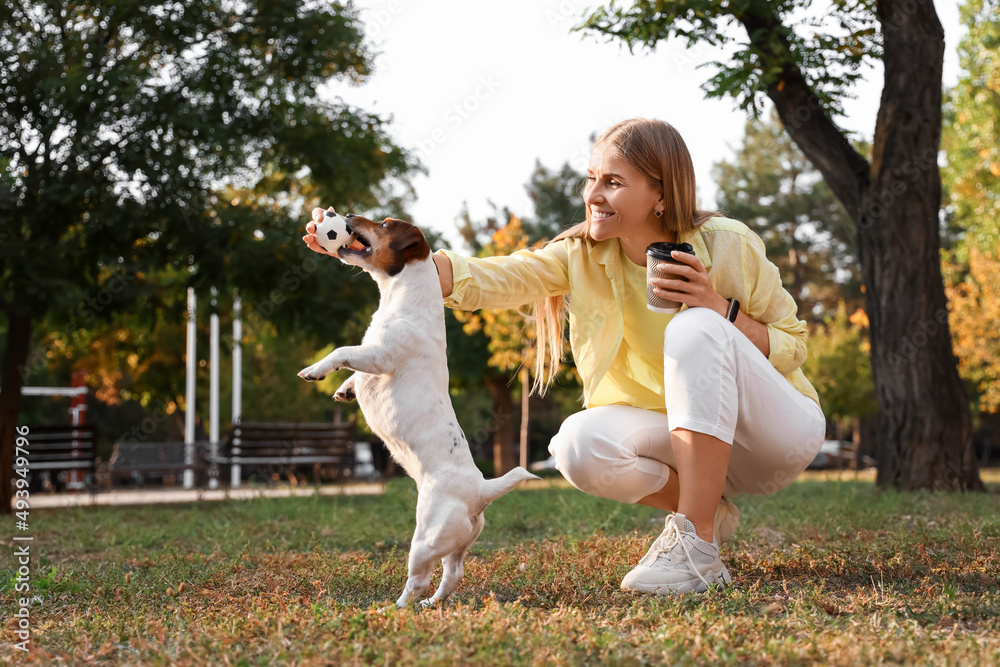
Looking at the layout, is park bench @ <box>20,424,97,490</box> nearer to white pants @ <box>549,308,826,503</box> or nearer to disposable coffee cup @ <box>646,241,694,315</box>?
white pants @ <box>549,308,826,503</box>

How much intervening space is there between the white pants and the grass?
403 mm

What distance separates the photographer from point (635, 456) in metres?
3.26

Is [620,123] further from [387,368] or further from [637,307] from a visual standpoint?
[387,368]

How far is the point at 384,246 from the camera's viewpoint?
2936 millimetres

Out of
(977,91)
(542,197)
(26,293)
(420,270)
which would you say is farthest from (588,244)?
(542,197)

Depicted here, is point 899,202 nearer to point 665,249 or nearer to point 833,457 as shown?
point 665,249

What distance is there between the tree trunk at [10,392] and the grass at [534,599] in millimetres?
3730

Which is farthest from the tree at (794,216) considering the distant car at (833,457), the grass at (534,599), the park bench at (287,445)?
the grass at (534,599)

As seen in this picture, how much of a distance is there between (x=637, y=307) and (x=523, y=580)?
1176 mm

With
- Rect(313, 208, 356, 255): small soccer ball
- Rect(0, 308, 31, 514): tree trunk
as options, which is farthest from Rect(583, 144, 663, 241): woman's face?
Rect(0, 308, 31, 514): tree trunk

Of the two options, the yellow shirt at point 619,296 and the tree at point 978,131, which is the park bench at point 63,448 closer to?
the yellow shirt at point 619,296

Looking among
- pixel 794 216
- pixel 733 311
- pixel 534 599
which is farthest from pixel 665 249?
pixel 794 216

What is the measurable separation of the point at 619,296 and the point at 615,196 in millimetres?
474

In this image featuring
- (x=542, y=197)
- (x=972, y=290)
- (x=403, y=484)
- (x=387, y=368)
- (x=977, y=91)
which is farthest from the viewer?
(x=542, y=197)
